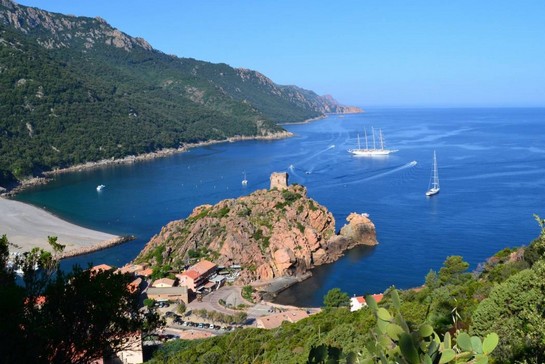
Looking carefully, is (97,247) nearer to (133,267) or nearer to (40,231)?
(133,267)

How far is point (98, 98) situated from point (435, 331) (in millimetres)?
94566

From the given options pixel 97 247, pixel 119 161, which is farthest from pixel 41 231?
pixel 119 161

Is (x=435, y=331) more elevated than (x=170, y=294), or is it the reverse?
(x=435, y=331)

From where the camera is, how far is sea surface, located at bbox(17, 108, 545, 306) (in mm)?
28141

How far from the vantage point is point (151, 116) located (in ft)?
319

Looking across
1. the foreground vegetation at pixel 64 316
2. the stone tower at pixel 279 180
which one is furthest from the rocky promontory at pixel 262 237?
the foreground vegetation at pixel 64 316

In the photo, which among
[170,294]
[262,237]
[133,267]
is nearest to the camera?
[170,294]

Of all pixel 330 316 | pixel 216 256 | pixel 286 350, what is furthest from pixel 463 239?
pixel 286 350

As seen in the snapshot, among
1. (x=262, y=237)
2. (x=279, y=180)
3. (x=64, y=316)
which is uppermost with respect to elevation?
(x=64, y=316)

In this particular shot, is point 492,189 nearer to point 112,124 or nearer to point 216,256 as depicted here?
point 216,256

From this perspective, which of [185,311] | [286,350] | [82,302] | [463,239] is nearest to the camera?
[82,302]

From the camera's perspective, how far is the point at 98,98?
3575 inches

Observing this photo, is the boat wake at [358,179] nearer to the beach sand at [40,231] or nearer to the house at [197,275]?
the beach sand at [40,231]

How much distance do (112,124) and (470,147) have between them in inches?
2191
